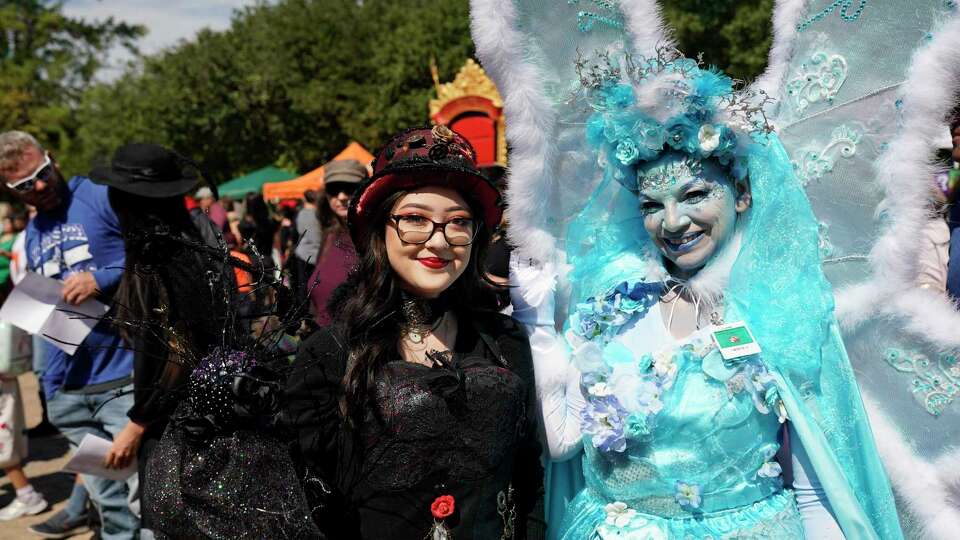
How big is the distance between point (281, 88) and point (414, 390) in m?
24.6

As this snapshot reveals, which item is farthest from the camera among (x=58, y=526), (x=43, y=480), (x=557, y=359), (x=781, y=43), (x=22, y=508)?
(x=43, y=480)

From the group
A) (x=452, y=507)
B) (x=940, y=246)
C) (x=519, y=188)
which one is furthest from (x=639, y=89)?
(x=940, y=246)

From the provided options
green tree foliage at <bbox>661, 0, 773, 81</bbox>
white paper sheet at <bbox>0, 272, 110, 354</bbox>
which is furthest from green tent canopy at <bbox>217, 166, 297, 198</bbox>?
white paper sheet at <bbox>0, 272, 110, 354</bbox>

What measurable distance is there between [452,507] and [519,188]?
2.75ft

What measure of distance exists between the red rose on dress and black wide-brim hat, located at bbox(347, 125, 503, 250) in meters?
0.65

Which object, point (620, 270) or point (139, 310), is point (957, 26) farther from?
point (139, 310)

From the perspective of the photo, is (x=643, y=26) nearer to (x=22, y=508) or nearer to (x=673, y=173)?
(x=673, y=173)

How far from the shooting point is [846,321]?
205 cm

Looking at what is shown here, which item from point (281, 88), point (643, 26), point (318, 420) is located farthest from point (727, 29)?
point (318, 420)

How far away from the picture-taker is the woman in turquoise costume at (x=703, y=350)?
1895 mm

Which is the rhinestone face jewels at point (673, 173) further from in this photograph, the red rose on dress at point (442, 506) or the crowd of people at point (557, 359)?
the red rose on dress at point (442, 506)

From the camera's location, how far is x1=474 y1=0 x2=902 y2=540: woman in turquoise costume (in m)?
1.89

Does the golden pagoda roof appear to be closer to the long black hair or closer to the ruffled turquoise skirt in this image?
the long black hair

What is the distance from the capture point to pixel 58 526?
170 inches
